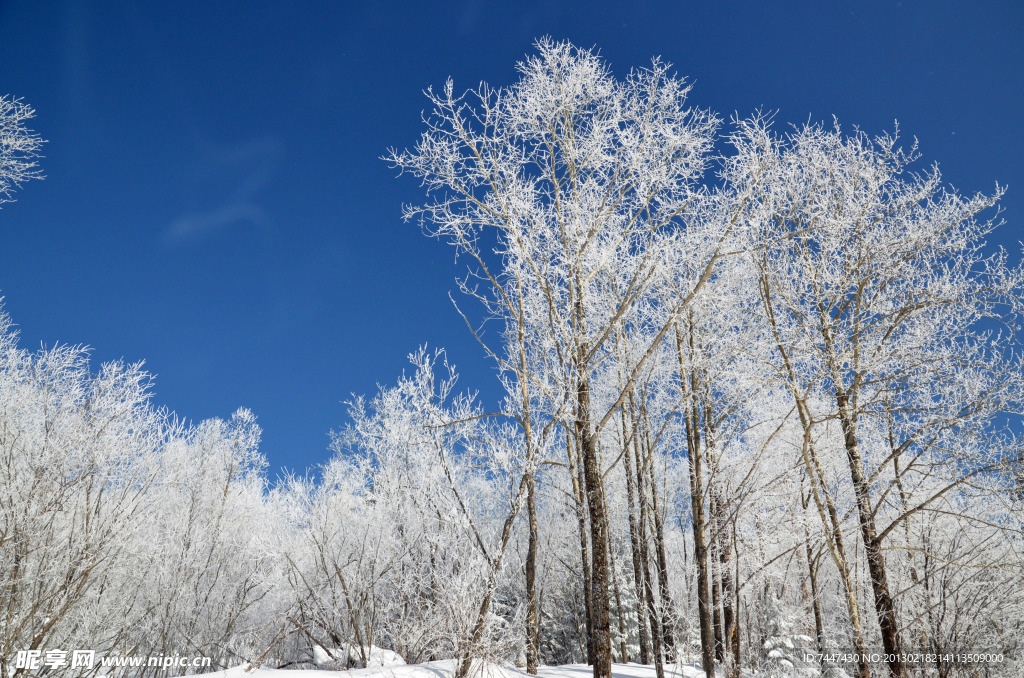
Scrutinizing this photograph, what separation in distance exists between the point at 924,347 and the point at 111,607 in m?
16.2

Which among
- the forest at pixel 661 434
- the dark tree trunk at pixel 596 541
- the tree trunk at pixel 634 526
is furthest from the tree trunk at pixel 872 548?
the dark tree trunk at pixel 596 541

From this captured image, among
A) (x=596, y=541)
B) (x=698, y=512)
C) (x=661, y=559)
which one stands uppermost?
(x=698, y=512)

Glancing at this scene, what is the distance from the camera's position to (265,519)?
1842cm

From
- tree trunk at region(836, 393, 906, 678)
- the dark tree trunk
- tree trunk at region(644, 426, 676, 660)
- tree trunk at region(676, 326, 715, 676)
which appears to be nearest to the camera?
the dark tree trunk

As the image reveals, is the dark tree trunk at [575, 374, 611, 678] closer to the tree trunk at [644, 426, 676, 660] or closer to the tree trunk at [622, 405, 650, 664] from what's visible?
the tree trunk at [644, 426, 676, 660]

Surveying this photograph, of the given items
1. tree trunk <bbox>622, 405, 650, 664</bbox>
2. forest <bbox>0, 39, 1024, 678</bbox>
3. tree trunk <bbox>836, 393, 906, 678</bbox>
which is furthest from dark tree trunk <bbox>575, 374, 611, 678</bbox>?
tree trunk <bbox>622, 405, 650, 664</bbox>

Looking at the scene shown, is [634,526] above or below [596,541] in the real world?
above

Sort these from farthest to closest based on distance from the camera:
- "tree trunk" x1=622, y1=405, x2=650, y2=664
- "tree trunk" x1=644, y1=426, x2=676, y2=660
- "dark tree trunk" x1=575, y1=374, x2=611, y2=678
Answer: "tree trunk" x1=622, y1=405, x2=650, y2=664
"tree trunk" x1=644, y1=426, x2=676, y2=660
"dark tree trunk" x1=575, y1=374, x2=611, y2=678

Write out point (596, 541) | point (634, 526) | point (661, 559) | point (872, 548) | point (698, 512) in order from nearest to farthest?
1. point (596, 541)
2. point (872, 548)
3. point (698, 512)
4. point (661, 559)
5. point (634, 526)

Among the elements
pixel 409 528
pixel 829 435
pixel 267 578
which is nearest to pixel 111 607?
pixel 267 578

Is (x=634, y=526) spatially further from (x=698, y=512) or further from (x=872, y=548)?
(x=872, y=548)

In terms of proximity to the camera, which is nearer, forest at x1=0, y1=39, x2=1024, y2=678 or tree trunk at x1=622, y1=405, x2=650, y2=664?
forest at x1=0, y1=39, x2=1024, y2=678

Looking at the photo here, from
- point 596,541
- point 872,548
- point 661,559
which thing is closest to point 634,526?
point 661,559

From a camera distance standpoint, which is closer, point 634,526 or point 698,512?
point 698,512
